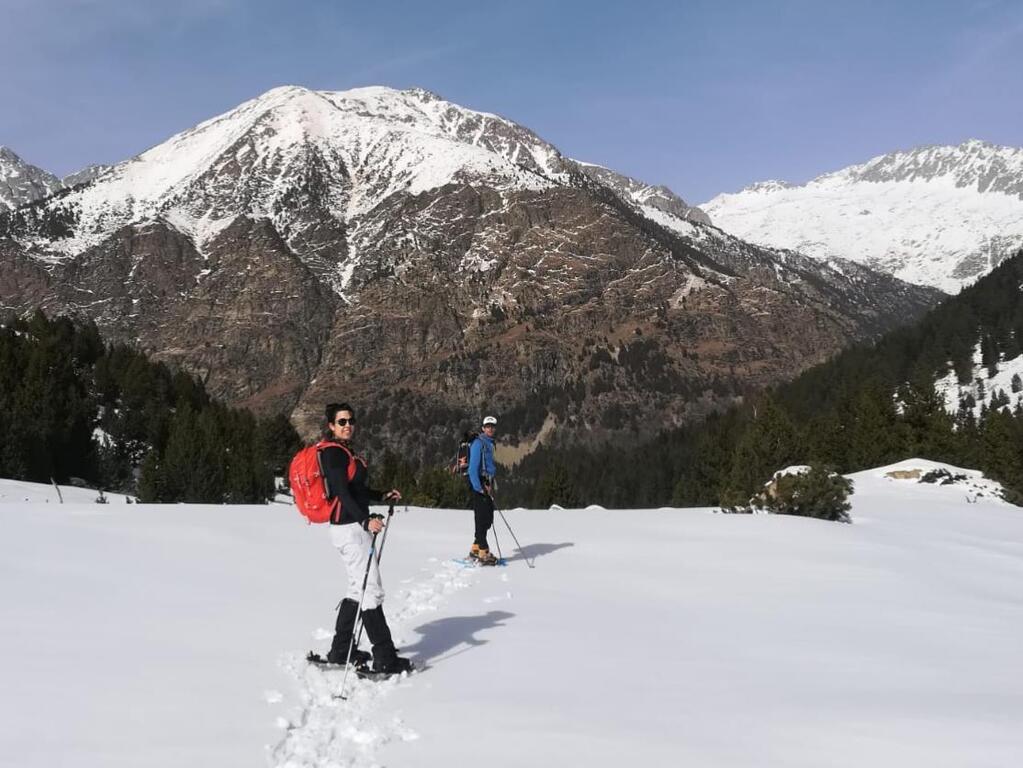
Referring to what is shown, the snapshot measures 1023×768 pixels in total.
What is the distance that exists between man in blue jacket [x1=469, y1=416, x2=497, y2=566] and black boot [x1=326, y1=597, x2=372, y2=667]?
6.28 m

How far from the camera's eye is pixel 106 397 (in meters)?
68.4

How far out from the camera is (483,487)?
48.3 ft

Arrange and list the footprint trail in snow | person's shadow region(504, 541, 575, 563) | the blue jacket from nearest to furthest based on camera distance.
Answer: the footprint trail in snow → the blue jacket → person's shadow region(504, 541, 575, 563)

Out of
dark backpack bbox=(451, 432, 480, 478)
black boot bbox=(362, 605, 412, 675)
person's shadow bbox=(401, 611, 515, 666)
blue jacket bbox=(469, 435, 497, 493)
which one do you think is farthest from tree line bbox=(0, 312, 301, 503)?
black boot bbox=(362, 605, 412, 675)

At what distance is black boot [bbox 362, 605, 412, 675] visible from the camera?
8.05 metres

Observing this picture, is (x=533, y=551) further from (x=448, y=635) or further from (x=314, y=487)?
(x=314, y=487)

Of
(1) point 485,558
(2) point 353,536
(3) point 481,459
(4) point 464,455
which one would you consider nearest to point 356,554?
(2) point 353,536

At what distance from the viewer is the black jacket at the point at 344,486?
791cm

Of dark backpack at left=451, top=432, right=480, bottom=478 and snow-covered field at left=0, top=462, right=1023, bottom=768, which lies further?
dark backpack at left=451, top=432, right=480, bottom=478

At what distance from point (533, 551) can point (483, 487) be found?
8.56 feet

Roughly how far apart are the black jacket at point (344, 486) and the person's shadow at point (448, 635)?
1811 millimetres

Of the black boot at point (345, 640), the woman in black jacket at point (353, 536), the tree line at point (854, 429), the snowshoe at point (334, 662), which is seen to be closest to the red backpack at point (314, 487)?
the woman in black jacket at point (353, 536)

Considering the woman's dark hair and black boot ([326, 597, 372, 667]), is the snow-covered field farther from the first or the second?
the woman's dark hair

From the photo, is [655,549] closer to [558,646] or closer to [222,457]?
[558,646]
